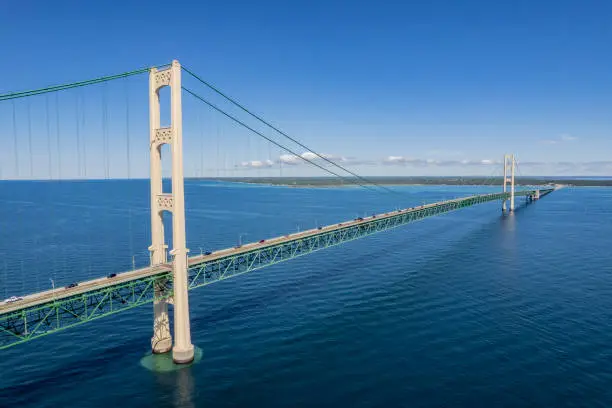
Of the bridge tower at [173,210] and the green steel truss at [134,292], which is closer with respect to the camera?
the green steel truss at [134,292]

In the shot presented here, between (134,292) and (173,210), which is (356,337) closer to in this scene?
(134,292)

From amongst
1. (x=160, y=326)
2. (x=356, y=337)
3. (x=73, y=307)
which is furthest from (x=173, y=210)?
(x=356, y=337)

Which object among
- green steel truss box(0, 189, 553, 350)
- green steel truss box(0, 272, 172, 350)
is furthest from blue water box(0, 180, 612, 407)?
green steel truss box(0, 272, 172, 350)

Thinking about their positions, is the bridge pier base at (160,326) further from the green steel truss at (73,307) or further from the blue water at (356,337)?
the blue water at (356,337)

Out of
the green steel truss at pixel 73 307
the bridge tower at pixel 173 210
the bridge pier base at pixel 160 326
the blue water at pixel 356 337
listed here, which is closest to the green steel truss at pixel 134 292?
the green steel truss at pixel 73 307

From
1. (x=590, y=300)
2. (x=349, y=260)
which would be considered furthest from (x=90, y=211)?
(x=590, y=300)

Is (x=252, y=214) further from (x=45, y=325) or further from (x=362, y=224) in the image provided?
(x=45, y=325)

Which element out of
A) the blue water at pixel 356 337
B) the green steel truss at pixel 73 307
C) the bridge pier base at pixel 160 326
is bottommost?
the blue water at pixel 356 337
